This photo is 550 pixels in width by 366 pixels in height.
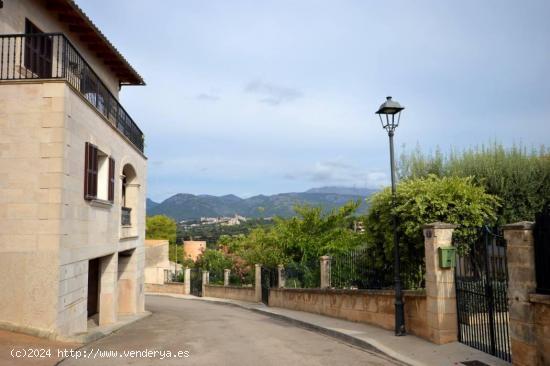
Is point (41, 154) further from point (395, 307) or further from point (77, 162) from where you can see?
point (395, 307)

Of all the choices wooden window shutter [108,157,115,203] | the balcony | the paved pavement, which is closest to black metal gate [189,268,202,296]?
the balcony

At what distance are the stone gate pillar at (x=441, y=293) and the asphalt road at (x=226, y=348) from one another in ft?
4.48

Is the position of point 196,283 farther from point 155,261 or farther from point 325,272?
point 325,272

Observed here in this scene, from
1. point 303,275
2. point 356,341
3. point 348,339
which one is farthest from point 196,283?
point 356,341

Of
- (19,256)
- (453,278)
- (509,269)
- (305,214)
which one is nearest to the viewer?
(509,269)

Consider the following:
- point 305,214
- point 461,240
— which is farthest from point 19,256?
point 305,214

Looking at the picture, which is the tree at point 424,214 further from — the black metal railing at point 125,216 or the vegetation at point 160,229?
the vegetation at point 160,229

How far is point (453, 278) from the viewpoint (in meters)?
9.18

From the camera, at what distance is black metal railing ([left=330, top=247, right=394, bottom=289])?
1336 centimetres

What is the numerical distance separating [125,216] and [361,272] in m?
9.68

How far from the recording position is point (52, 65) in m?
13.8

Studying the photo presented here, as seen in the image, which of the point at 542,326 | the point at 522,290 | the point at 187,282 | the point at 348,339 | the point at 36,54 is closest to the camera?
the point at 542,326

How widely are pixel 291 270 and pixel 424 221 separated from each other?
29.6 ft

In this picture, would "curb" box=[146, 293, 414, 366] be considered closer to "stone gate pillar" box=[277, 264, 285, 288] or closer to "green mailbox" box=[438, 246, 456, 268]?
"green mailbox" box=[438, 246, 456, 268]
